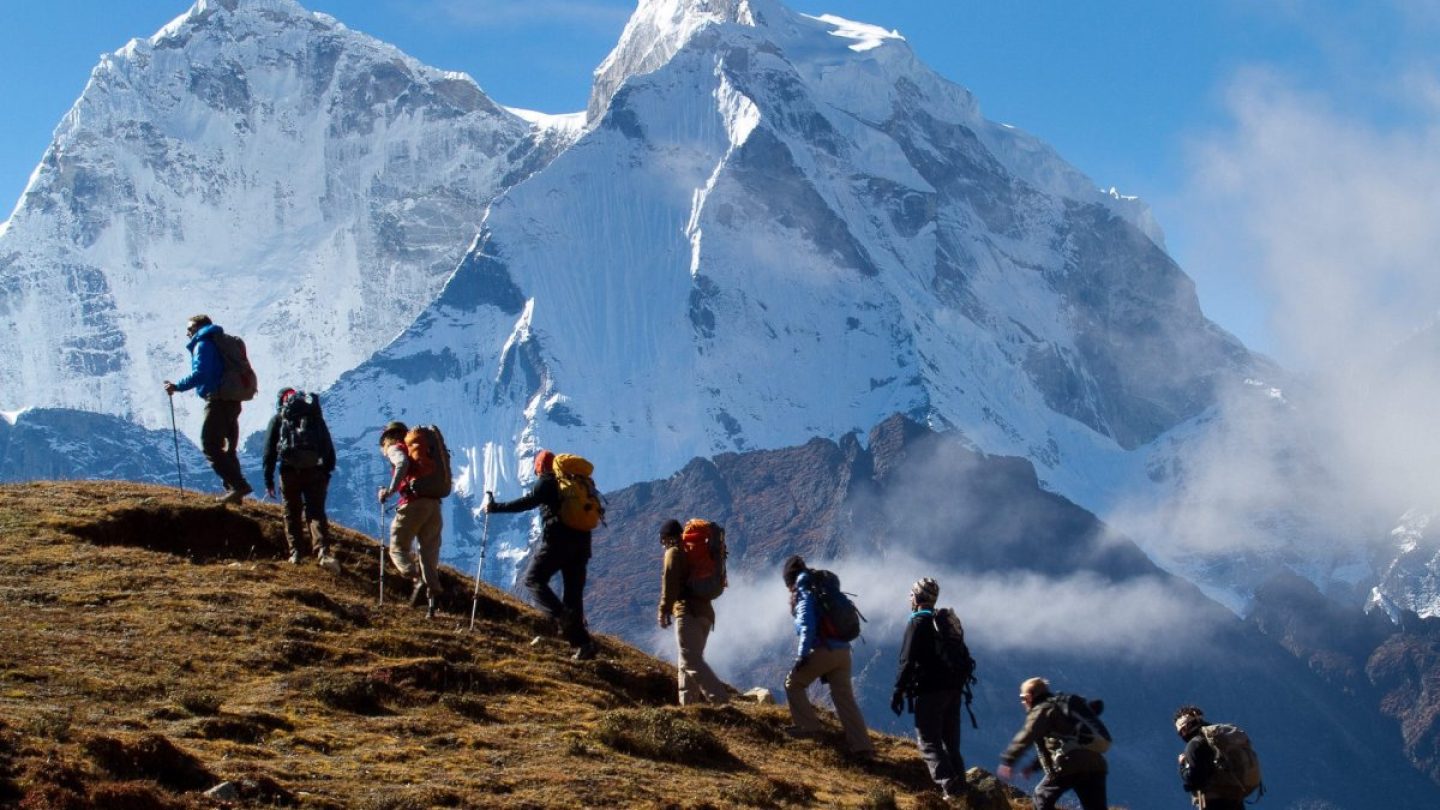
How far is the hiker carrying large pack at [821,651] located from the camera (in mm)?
20953

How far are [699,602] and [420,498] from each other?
417 cm

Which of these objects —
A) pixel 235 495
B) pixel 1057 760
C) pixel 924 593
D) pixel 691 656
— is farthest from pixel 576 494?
pixel 1057 760

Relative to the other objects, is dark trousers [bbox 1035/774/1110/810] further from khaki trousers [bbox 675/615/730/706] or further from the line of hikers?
khaki trousers [bbox 675/615/730/706]

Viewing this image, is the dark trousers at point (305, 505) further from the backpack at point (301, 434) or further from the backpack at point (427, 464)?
the backpack at point (427, 464)

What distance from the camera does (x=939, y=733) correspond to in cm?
2020

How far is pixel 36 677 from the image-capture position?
1788 centimetres

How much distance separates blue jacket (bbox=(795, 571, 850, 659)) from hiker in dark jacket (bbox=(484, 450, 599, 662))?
352cm

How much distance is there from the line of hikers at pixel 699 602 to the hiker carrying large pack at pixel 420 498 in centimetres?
2

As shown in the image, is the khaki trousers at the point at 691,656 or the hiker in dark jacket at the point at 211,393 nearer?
the khaki trousers at the point at 691,656

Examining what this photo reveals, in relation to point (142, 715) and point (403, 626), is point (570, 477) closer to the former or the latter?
point (403, 626)

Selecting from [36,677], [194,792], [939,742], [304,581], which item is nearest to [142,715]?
[36,677]

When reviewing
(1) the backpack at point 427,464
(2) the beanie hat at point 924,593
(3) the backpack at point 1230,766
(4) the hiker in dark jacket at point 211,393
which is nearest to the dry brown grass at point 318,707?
(4) the hiker in dark jacket at point 211,393

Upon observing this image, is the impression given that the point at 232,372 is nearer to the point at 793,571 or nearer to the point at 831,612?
the point at 793,571

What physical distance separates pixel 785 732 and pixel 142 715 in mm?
7830
